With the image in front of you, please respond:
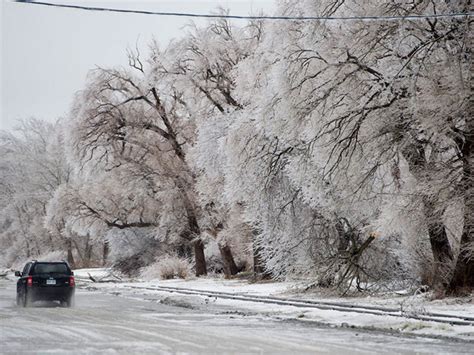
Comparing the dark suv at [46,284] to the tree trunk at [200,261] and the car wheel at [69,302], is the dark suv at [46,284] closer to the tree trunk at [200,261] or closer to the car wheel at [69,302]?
the car wheel at [69,302]

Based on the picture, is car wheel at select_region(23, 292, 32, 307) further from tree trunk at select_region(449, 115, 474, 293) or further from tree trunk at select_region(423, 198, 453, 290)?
tree trunk at select_region(449, 115, 474, 293)

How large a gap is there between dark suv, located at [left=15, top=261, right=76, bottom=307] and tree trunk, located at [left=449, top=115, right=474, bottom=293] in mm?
12308

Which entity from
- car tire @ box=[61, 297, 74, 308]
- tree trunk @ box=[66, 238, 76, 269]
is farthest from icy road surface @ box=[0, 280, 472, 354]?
tree trunk @ box=[66, 238, 76, 269]

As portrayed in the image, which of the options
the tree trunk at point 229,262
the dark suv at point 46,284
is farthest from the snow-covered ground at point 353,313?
the tree trunk at point 229,262

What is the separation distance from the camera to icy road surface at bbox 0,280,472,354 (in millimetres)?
13930

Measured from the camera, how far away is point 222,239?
43.6 meters

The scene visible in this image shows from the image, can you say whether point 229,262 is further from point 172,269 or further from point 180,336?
point 180,336

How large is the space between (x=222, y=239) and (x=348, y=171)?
19594 mm

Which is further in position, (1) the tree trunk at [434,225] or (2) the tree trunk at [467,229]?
(1) the tree trunk at [434,225]

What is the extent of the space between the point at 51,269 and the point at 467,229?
45.1 feet

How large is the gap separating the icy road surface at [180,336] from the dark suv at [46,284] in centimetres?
365

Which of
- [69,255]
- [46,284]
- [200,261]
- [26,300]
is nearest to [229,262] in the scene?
[200,261]

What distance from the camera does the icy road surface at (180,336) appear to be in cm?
1393

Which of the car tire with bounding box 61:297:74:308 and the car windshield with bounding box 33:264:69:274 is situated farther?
the car windshield with bounding box 33:264:69:274
